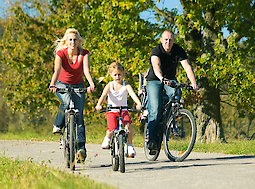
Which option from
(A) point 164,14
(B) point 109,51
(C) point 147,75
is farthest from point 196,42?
(C) point 147,75

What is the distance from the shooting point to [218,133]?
51.6 ft

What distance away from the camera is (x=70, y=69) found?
23.2 feet

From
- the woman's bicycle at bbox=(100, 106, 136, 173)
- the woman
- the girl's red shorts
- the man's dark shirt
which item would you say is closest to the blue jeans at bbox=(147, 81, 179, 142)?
the man's dark shirt

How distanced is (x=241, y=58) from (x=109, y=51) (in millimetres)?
4529

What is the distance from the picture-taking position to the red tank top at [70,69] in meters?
7.06

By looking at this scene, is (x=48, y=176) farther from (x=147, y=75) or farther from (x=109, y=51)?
(x=109, y=51)

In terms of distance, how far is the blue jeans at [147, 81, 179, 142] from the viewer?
24.5 feet

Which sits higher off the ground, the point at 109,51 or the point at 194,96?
the point at 109,51

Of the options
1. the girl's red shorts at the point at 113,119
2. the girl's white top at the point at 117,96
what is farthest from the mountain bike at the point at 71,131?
the girl's white top at the point at 117,96

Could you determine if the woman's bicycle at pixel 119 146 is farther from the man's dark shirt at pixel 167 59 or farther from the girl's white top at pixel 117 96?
the man's dark shirt at pixel 167 59

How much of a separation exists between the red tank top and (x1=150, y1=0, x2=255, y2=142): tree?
6787mm

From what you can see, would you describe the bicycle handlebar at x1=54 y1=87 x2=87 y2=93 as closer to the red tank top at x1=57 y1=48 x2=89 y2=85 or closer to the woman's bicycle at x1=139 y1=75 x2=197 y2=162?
the red tank top at x1=57 y1=48 x2=89 y2=85

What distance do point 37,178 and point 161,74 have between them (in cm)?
265

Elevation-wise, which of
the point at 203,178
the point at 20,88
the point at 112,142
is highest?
the point at 20,88
